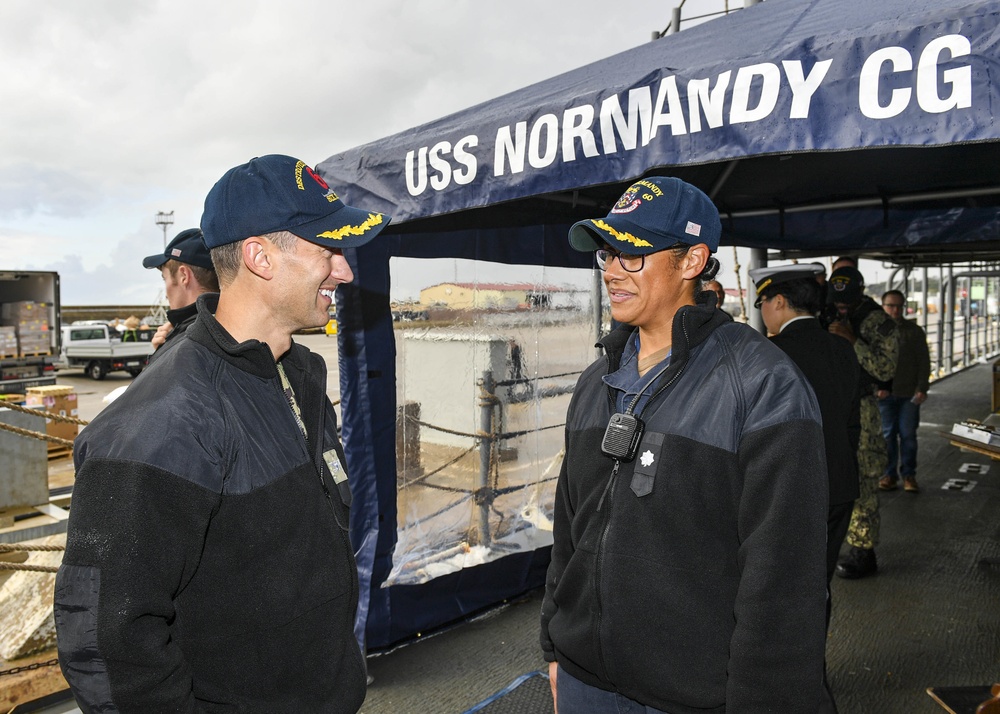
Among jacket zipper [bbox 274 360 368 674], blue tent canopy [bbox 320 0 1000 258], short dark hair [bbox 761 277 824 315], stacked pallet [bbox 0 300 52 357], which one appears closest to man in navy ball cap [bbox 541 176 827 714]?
blue tent canopy [bbox 320 0 1000 258]

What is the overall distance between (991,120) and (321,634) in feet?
6.17

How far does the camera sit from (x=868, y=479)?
4379mm

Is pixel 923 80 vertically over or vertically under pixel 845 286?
over

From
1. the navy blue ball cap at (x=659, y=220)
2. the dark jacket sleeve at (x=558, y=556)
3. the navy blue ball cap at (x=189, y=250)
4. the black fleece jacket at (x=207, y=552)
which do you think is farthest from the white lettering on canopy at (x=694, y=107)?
the black fleece jacket at (x=207, y=552)

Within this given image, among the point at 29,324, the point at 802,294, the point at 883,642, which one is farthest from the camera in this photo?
the point at 29,324

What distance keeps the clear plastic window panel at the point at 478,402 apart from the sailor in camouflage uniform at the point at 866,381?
1865 mm

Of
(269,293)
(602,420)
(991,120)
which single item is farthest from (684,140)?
(269,293)

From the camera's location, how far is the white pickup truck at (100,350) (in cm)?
2073

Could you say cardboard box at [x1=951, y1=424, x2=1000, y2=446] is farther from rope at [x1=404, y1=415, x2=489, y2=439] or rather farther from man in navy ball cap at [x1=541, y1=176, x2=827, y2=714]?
man in navy ball cap at [x1=541, y1=176, x2=827, y2=714]

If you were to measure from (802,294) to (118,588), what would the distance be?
3016 millimetres

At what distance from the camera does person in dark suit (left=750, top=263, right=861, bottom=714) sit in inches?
119

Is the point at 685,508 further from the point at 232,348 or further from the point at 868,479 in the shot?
the point at 868,479

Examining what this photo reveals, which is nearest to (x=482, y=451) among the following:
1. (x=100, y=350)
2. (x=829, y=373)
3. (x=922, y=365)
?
(x=829, y=373)

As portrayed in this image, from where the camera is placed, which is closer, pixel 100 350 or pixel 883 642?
pixel 883 642
